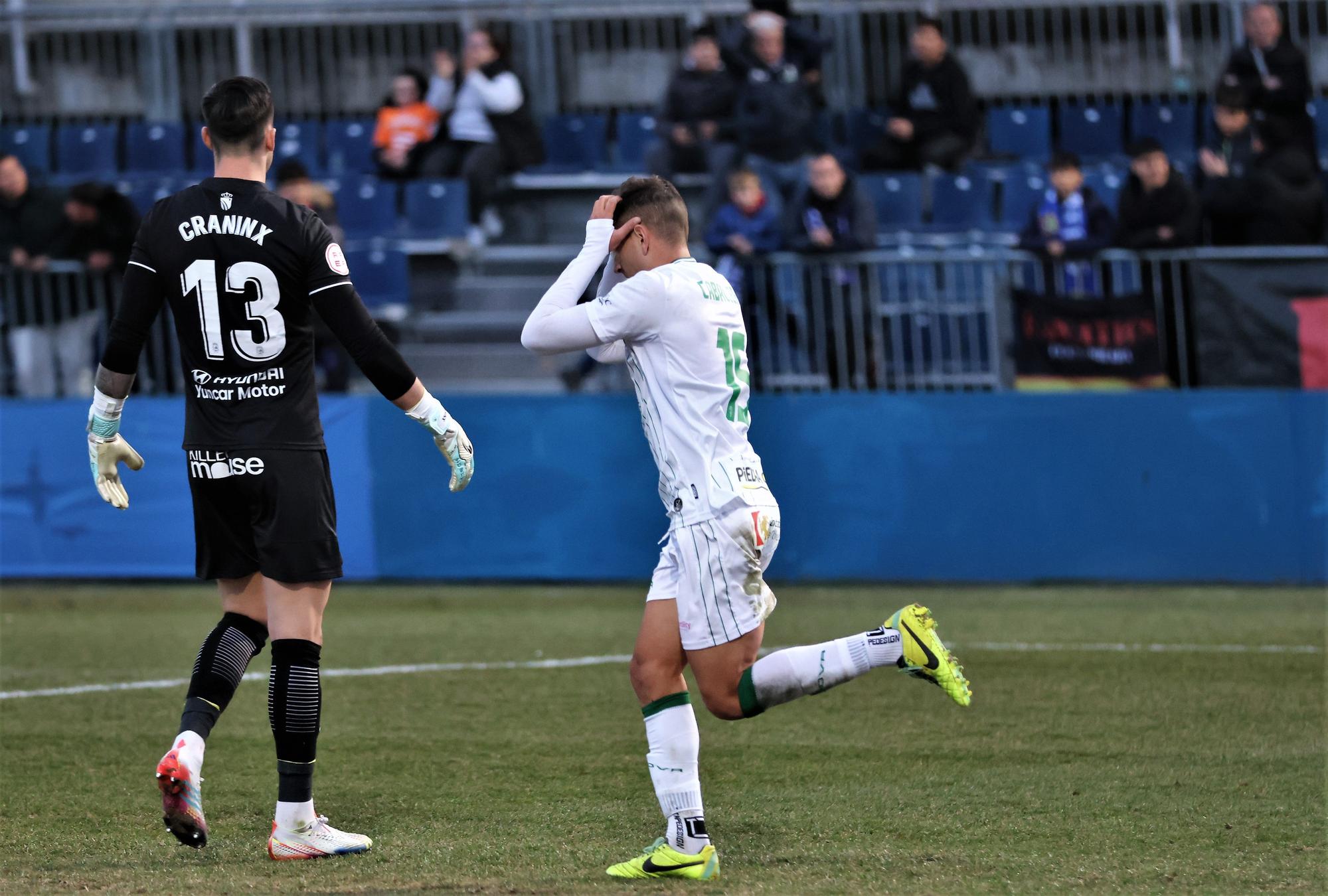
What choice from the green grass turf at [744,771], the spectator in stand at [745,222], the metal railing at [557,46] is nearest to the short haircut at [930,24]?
the metal railing at [557,46]

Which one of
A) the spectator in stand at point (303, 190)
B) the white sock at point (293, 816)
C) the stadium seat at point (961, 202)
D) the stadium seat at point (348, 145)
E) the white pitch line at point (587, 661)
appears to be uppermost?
the stadium seat at point (348, 145)

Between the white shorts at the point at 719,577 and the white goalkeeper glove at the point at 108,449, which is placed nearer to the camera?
the white shorts at the point at 719,577

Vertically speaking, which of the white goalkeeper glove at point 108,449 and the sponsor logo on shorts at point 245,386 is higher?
the sponsor logo on shorts at point 245,386

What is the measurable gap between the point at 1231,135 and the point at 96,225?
8.94 m

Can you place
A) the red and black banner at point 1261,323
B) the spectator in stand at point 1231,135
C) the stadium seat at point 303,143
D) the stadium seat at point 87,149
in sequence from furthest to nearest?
the stadium seat at point 87,149 < the stadium seat at point 303,143 < the spectator in stand at point 1231,135 < the red and black banner at point 1261,323

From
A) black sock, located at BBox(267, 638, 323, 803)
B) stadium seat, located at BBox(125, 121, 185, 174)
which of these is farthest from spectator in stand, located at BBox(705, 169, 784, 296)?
black sock, located at BBox(267, 638, 323, 803)

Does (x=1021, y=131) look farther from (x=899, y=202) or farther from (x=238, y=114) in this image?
(x=238, y=114)

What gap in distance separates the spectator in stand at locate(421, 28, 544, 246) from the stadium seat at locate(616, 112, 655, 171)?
98 cm

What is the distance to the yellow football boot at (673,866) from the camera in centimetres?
480

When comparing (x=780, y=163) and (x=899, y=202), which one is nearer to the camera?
(x=780, y=163)

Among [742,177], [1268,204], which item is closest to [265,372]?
[742,177]

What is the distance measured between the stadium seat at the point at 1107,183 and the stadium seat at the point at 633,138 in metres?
4.45

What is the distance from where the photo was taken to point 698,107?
15555mm

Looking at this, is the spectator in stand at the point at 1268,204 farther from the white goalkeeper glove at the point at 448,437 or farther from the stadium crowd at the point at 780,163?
the white goalkeeper glove at the point at 448,437
